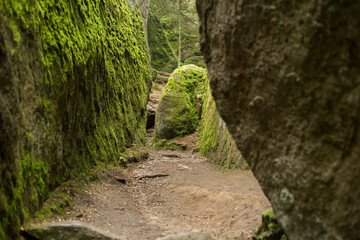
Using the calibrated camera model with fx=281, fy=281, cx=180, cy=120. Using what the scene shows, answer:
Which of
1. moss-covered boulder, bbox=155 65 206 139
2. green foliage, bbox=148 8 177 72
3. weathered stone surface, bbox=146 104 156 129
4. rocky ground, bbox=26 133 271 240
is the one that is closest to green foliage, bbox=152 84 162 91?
green foliage, bbox=148 8 177 72

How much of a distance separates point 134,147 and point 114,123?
220 centimetres

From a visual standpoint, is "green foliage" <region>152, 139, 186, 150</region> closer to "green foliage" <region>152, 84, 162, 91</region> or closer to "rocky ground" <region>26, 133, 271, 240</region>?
"rocky ground" <region>26, 133, 271, 240</region>

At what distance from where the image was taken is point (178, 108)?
19422 mm

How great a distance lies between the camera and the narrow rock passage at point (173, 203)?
570 centimetres

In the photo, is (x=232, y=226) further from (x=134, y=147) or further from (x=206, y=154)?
(x=206, y=154)

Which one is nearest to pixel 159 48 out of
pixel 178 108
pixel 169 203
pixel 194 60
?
pixel 194 60

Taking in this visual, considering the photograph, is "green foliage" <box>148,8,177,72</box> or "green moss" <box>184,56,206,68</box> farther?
"green foliage" <box>148,8,177,72</box>

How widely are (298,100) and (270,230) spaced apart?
6.88 feet

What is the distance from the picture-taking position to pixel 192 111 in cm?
1964

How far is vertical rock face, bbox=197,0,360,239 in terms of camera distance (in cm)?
267

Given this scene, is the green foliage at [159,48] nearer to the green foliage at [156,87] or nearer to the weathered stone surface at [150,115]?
the green foliage at [156,87]

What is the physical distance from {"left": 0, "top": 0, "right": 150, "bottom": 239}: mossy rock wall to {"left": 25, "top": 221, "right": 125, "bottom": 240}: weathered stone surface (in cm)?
31

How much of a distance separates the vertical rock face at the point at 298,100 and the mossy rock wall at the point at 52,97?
2948 millimetres

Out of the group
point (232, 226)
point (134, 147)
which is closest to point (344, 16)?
point (232, 226)
